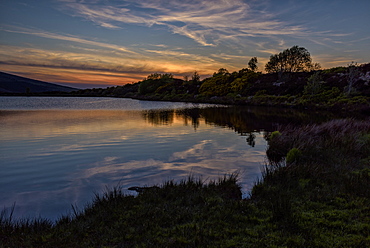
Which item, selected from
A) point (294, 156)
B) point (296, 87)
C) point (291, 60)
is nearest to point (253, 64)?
point (291, 60)

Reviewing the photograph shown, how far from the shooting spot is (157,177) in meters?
12.5

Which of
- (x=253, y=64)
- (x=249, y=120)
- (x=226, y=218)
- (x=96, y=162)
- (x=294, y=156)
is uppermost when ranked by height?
(x=253, y=64)

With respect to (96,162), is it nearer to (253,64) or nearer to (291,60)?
(291,60)

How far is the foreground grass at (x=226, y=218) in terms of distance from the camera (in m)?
5.93

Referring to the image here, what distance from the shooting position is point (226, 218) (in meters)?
7.17

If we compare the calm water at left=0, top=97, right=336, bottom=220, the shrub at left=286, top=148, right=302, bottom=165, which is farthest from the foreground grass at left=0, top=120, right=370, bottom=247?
the shrub at left=286, top=148, right=302, bottom=165

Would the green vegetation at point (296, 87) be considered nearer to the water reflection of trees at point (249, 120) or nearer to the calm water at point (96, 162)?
the water reflection of trees at point (249, 120)

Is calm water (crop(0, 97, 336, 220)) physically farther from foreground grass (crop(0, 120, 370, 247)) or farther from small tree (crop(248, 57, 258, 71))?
small tree (crop(248, 57, 258, 71))

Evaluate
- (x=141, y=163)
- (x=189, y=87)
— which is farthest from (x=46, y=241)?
(x=189, y=87)

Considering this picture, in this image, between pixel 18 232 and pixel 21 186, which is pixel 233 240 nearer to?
pixel 18 232

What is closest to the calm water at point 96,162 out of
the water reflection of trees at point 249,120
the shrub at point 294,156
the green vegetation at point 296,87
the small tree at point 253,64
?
the shrub at point 294,156

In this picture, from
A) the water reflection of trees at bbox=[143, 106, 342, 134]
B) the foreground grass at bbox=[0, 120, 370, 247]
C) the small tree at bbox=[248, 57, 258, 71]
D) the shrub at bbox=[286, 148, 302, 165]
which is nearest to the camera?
the foreground grass at bbox=[0, 120, 370, 247]

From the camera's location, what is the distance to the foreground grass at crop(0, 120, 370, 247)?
5.93 metres

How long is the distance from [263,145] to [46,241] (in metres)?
18.1
